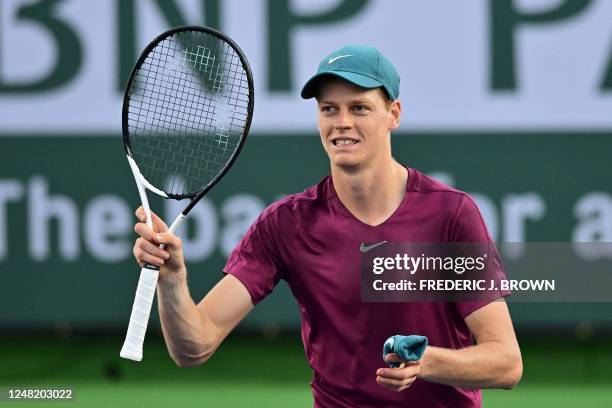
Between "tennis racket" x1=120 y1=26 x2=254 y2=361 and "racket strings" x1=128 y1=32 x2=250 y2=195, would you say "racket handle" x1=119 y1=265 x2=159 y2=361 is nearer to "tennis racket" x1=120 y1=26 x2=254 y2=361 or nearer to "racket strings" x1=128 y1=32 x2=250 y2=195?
"tennis racket" x1=120 y1=26 x2=254 y2=361

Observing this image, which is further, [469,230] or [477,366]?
[469,230]

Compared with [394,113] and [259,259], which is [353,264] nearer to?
[259,259]

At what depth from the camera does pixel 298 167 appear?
667 cm

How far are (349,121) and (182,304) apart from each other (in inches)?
28.9

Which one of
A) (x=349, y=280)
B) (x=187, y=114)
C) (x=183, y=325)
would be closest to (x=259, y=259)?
(x=349, y=280)

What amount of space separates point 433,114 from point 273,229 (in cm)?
259

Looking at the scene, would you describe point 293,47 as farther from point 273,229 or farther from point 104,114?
point 273,229

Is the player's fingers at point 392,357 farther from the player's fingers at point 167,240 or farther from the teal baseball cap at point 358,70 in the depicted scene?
the teal baseball cap at point 358,70

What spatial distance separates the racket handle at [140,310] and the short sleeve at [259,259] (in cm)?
51

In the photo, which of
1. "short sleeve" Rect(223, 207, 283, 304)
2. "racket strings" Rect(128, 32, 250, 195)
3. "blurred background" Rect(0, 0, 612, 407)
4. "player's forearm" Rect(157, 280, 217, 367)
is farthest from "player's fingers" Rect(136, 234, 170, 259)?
"blurred background" Rect(0, 0, 612, 407)

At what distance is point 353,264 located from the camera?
4.14 m

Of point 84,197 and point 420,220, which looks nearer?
point 420,220

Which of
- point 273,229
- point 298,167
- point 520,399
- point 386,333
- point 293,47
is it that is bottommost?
point 520,399

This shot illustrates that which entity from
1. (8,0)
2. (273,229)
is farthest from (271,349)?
(273,229)
